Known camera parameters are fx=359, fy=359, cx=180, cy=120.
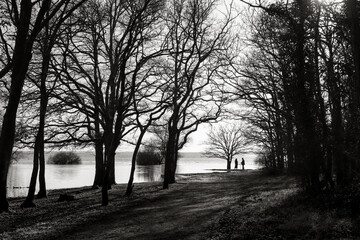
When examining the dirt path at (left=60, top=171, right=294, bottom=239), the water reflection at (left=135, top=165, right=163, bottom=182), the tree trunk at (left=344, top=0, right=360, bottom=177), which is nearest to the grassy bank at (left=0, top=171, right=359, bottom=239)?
the dirt path at (left=60, top=171, right=294, bottom=239)

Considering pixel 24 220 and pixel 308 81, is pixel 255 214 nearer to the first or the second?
pixel 308 81

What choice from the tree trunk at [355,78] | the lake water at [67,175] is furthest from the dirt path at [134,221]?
the lake water at [67,175]

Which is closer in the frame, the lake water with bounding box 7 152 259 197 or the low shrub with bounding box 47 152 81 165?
the lake water with bounding box 7 152 259 197

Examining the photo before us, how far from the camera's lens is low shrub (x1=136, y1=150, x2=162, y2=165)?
222ft

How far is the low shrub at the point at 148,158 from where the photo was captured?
67781mm

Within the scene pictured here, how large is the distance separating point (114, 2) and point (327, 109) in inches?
553

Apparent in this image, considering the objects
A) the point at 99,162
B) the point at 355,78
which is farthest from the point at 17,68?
the point at 99,162

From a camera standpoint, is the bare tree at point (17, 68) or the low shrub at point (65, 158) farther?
the low shrub at point (65, 158)

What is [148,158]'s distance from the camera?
68.4 meters

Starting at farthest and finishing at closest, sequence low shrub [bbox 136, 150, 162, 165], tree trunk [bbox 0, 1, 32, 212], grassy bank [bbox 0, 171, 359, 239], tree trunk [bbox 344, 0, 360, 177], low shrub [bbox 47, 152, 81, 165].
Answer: low shrub [bbox 47, 152, 81, 165] → low shrub [bbox 136, 150, 162, 165] → tree trunk [bbox 0, 1, 32, 212] → tree trunk [bbox 344, 0, 360, 177] → grassy bank [bbox 0, 171, 359, 239]

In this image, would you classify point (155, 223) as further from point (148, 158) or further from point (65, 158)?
point (65, 158)

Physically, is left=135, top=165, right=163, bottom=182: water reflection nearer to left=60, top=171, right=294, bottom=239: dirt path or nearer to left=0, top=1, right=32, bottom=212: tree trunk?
left=60, top=171, right=294, bottom=239: dirt path

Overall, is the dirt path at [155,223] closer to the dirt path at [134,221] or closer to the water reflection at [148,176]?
the dirt path at [134,221]

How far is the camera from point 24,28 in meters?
12.4
